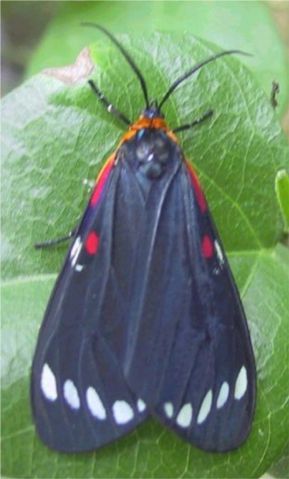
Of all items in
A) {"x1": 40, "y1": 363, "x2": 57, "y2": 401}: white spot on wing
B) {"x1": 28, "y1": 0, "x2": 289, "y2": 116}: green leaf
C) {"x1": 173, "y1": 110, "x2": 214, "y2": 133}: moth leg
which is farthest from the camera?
{"x1": 28, "y1": 0, "x2": 289, "y2": 116}: green leaf

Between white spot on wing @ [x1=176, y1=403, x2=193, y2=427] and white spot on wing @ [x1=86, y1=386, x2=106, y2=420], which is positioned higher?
white spot on wing @ [x1=86, y1=386, x2=106, y2=420]

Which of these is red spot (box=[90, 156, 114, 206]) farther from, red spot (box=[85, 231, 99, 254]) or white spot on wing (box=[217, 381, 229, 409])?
white spot on wing (box=[217, 381, 229, 409])

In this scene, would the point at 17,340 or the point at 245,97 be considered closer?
the point at 17,340

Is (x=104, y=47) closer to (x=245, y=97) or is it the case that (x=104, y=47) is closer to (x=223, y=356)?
(x=245, y=97)

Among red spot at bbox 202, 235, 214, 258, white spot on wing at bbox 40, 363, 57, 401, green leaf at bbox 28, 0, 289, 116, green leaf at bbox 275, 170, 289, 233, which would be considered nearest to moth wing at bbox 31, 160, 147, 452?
white spot on wing at bbox 40, 363, 57, 401

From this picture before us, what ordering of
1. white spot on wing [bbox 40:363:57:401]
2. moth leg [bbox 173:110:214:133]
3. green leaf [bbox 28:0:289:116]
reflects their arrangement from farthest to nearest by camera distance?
green leaf [bbox 28:0:289:116]
moth leg [bbox 173:110:214:133]
white spot on wing [bbox 40:363:57:401]

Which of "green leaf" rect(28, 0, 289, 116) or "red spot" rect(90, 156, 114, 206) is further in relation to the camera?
"green leaf" rect(28, 0, 289, 116)

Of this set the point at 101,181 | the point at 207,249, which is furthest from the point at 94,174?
the point at 207,249

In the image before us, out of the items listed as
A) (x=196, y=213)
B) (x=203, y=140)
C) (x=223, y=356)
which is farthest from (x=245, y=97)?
(x=223, y=356)

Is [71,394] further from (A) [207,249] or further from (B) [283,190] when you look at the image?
(B) [283,190]
